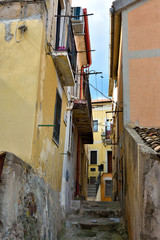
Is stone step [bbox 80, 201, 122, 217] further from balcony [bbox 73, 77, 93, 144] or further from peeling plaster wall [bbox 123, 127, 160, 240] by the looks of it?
peeling plaster wall [bbox 123, 127, 160, 240]

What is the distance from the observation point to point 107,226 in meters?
8.35

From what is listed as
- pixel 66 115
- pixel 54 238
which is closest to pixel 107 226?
pixel 54 238

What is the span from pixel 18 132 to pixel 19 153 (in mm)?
476

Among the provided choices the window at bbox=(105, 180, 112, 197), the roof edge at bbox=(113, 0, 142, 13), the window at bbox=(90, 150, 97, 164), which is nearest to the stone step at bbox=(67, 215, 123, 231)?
the roof edge at bbox=(113, 0, 142, 13)

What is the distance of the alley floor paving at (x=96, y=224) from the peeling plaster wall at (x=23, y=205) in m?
1.35

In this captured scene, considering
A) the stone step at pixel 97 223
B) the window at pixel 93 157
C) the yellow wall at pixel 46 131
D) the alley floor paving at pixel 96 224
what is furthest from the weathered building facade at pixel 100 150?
→ the yellow wall at pixel 46 131

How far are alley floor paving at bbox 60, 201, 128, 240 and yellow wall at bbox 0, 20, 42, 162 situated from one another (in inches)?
130

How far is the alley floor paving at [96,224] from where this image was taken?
7.78 m

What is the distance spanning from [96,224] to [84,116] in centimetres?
532

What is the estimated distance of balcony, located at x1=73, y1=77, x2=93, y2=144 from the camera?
438 inches

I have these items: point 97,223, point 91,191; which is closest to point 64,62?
point 97,223

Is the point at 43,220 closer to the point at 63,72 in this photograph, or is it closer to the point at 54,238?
the point at 54,238

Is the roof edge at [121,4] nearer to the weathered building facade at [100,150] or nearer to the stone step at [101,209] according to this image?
the stone step at [101,209]

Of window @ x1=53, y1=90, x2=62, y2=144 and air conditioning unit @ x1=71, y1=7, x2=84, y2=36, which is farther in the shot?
air conditioning unit @ x1=71, y1=7, x2=84, y2=36
